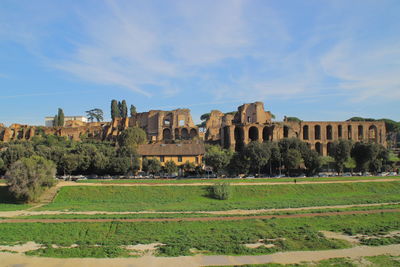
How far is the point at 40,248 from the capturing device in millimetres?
18438

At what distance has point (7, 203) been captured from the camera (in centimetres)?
3031

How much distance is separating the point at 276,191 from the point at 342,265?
1951 cm

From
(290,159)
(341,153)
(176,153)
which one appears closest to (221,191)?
(290,159)

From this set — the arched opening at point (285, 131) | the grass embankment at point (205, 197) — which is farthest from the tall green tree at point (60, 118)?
the grass embankment at point (205, 197)

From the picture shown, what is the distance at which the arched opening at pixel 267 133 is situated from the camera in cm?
6412

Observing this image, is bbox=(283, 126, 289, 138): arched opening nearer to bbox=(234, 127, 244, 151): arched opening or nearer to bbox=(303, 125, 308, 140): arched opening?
bbox=(303, 125, 308, 140): arched opening

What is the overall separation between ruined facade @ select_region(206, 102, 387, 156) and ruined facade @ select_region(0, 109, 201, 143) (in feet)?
19.4

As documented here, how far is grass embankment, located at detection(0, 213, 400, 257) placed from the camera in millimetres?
18281

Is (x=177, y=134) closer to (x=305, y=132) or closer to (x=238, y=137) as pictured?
(x=238, y=137)

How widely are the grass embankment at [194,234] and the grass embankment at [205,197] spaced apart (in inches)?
207

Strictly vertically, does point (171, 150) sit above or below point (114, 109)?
below

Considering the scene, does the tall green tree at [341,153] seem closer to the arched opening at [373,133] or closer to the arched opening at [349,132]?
the arched opening at [349,132]

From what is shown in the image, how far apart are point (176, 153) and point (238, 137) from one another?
22.3m

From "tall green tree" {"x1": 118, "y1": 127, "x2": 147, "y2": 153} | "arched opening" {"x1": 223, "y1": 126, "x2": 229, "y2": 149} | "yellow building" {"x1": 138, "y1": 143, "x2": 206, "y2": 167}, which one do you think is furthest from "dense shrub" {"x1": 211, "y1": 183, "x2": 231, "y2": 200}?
"arched opening" {"x1": 223, "y1": 126, "x2": 229, "y2": 149}
